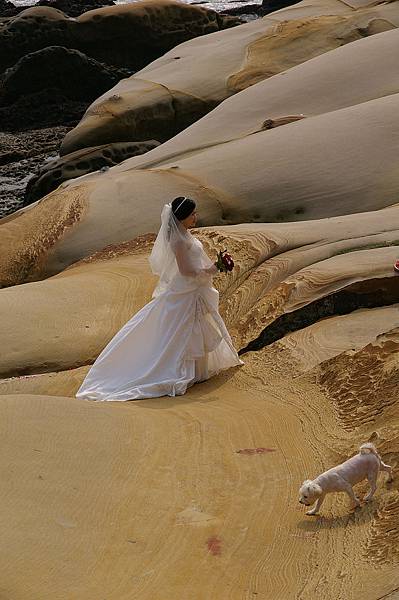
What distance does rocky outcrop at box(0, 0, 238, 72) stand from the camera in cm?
1848

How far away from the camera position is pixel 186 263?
5.85 metres

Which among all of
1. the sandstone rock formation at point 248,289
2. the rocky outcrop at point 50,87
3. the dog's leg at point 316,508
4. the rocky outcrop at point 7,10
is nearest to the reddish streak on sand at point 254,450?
the dog's leg at point 316,508

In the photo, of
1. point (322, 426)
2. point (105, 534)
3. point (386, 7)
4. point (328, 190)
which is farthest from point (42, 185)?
point (105, 534)

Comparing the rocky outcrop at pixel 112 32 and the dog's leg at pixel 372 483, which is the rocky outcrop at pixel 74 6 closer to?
the rocky outcrop at pixel 112 32

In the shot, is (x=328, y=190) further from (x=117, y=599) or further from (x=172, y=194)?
(x=117, y=599)

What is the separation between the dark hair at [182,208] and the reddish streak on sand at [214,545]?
232 centimetres

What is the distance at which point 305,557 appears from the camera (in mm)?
3719

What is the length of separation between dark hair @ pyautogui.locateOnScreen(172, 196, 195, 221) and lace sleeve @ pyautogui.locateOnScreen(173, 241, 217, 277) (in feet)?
0.53

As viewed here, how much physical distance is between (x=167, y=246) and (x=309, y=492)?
2.37m

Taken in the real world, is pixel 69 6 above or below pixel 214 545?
below

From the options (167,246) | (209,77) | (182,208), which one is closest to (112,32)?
(209,77)

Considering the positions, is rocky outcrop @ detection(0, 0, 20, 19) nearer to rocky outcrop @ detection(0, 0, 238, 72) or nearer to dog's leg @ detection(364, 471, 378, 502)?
rocky outcrop @ detection(0, 0, 238, 72)

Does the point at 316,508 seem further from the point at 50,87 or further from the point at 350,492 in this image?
the point at 50,87

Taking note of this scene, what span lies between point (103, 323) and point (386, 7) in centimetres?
917
